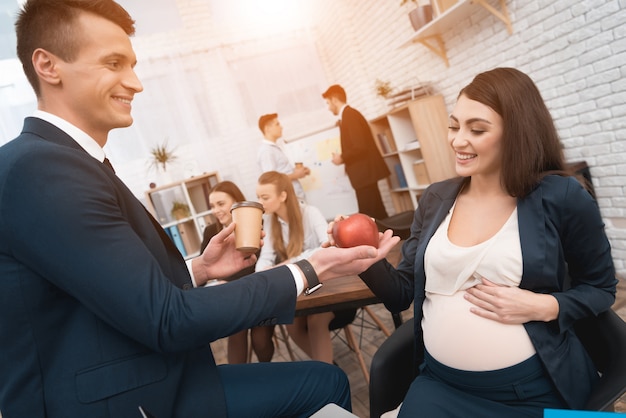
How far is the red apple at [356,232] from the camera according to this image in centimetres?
126

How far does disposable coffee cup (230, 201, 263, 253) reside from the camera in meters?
1.30

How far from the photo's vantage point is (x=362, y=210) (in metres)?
4.86

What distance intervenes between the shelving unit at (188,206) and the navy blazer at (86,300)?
14.9 feet

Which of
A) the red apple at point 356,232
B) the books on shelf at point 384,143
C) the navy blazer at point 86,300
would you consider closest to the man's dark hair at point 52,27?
the navy blazer at point 86,300

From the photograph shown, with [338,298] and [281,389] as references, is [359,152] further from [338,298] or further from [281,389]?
[281,389]

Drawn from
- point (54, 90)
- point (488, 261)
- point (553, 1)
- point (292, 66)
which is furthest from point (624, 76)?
point (292, 66)

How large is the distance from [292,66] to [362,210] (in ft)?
9.46

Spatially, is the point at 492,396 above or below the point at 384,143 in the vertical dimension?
below

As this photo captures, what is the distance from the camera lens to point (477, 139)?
139cm

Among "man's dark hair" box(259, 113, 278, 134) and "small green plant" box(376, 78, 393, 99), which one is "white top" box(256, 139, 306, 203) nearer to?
"man's dark hair" box(259, 113, 278, 134)

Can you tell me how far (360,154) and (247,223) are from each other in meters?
3.50

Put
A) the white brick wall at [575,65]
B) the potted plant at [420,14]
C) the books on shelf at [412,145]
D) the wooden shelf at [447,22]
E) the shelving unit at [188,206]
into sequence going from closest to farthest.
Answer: the white brick wall at [575,65], the wooden shelf at [447,22], the potted plant at [420,14], the books on shelf at [412,145], the shelving unit at [188,206]

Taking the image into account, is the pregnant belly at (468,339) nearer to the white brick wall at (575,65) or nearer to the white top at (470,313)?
the white top at (470,313)

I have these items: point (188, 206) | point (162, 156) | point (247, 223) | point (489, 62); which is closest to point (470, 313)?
point (247, 223)
